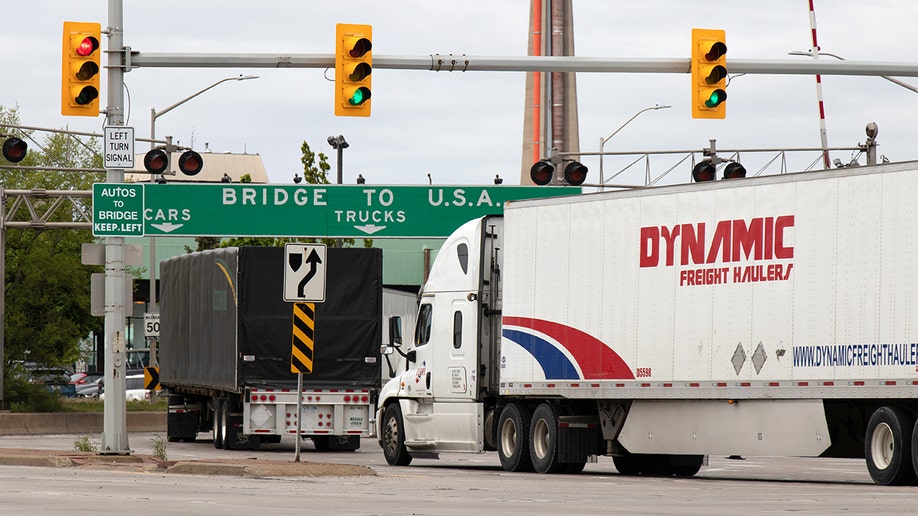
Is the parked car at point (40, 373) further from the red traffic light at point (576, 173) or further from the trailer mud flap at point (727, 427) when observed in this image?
the trailer mud flap at point (727, 427)

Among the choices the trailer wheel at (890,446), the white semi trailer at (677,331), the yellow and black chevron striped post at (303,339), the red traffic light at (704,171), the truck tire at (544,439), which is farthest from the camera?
the red traffic light at (704,171)

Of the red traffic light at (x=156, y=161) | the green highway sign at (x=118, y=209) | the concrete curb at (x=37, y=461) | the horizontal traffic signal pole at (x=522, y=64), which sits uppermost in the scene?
the horizontal traffic signal pole at (x=522, y=64)

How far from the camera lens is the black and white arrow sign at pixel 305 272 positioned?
2200 centimetres

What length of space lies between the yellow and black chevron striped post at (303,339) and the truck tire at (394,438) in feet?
13.6

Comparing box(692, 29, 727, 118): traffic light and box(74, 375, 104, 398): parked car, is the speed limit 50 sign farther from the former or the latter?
box(74, 375, 104, 398): parked car

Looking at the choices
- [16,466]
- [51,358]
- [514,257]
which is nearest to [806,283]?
[514,257]

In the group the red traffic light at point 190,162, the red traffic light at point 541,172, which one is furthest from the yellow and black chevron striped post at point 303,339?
the red traffic light at point 541,172

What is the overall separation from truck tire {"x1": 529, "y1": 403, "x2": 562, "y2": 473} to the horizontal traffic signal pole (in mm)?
4787

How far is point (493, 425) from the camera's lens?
996 inches

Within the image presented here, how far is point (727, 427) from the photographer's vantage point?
70.6 ft

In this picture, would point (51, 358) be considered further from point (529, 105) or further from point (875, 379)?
point (875, 379)

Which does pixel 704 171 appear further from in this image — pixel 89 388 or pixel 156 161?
pixel 89 388

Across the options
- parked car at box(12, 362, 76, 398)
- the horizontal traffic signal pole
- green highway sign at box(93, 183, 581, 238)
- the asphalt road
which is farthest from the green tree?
the asphalt road

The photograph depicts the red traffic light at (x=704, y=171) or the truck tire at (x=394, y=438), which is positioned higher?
the red traffic light at (x=704, y=171)
